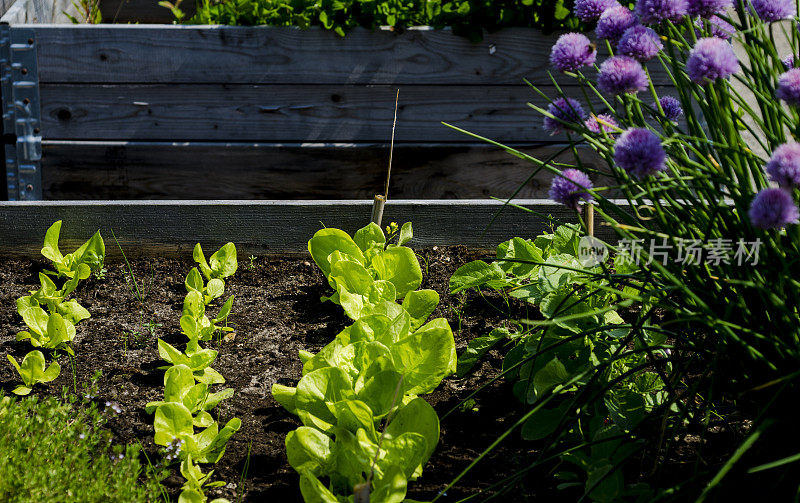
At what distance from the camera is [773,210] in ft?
2.56

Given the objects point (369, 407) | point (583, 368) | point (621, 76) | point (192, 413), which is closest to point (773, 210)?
point (621, 76)

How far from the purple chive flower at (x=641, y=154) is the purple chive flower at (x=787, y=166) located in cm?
12

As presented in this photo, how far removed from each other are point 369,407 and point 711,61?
80 cm

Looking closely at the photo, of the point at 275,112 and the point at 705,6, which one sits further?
the point at 275,112

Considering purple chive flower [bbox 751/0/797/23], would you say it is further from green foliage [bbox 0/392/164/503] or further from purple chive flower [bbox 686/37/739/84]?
green foliage [bbox 0/392/164/503]

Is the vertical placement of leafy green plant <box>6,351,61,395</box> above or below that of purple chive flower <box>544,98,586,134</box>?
below

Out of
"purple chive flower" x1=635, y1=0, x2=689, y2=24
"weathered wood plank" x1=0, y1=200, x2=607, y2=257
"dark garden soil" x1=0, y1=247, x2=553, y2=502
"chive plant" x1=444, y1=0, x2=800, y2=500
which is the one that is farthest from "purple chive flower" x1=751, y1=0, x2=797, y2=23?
"weathered wood plank" x1=0, y1=200, x2=607, y2=257

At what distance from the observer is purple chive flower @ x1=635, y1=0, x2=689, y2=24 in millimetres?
915

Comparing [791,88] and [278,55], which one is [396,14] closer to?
[278,55]

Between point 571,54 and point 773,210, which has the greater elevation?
point 571,54

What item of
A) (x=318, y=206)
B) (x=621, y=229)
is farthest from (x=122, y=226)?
(x=621, y=229)

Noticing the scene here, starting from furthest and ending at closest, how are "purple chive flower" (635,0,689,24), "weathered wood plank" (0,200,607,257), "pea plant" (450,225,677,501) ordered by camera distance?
"weathered wood plank" (0,200,607,257), "pea plant" (450,225,677,501), "purple chive flower" (635,0,689,24)

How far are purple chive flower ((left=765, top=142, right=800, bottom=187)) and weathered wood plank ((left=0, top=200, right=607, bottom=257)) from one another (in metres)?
1.34

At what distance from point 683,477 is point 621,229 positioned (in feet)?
1.74
